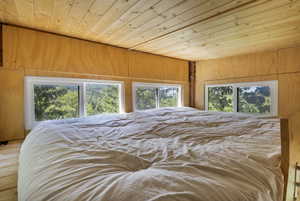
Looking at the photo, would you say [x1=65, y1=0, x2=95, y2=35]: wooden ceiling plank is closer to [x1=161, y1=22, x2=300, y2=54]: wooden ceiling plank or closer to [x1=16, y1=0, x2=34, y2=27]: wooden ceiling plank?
[x1=16, y1=0, x2=34, y2=27]: wooden ceiling plank

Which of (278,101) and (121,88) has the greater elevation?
(121,88)

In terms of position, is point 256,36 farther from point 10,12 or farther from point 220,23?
point 10,12

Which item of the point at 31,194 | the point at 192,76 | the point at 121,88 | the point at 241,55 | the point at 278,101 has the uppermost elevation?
the point at 241,55

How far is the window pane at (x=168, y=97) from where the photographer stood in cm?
346

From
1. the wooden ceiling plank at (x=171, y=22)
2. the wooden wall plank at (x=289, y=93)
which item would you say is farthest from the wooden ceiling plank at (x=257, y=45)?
the wooden ceiling plank at (x=171, y=22)

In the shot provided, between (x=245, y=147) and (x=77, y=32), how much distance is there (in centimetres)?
240

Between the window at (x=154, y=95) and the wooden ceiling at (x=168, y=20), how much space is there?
35.6 inches

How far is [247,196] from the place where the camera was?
473mm

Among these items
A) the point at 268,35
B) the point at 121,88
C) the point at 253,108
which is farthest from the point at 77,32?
the point at 253,108

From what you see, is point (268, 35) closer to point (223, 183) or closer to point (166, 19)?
point (166, 19)

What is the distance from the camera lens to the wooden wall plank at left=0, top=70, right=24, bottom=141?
6.29 feet

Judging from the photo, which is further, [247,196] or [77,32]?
[77,32]

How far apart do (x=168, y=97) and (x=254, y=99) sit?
176cm

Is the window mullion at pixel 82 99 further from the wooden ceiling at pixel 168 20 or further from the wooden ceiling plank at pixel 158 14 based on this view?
the wooden ceiling plank at pixel 158 14
